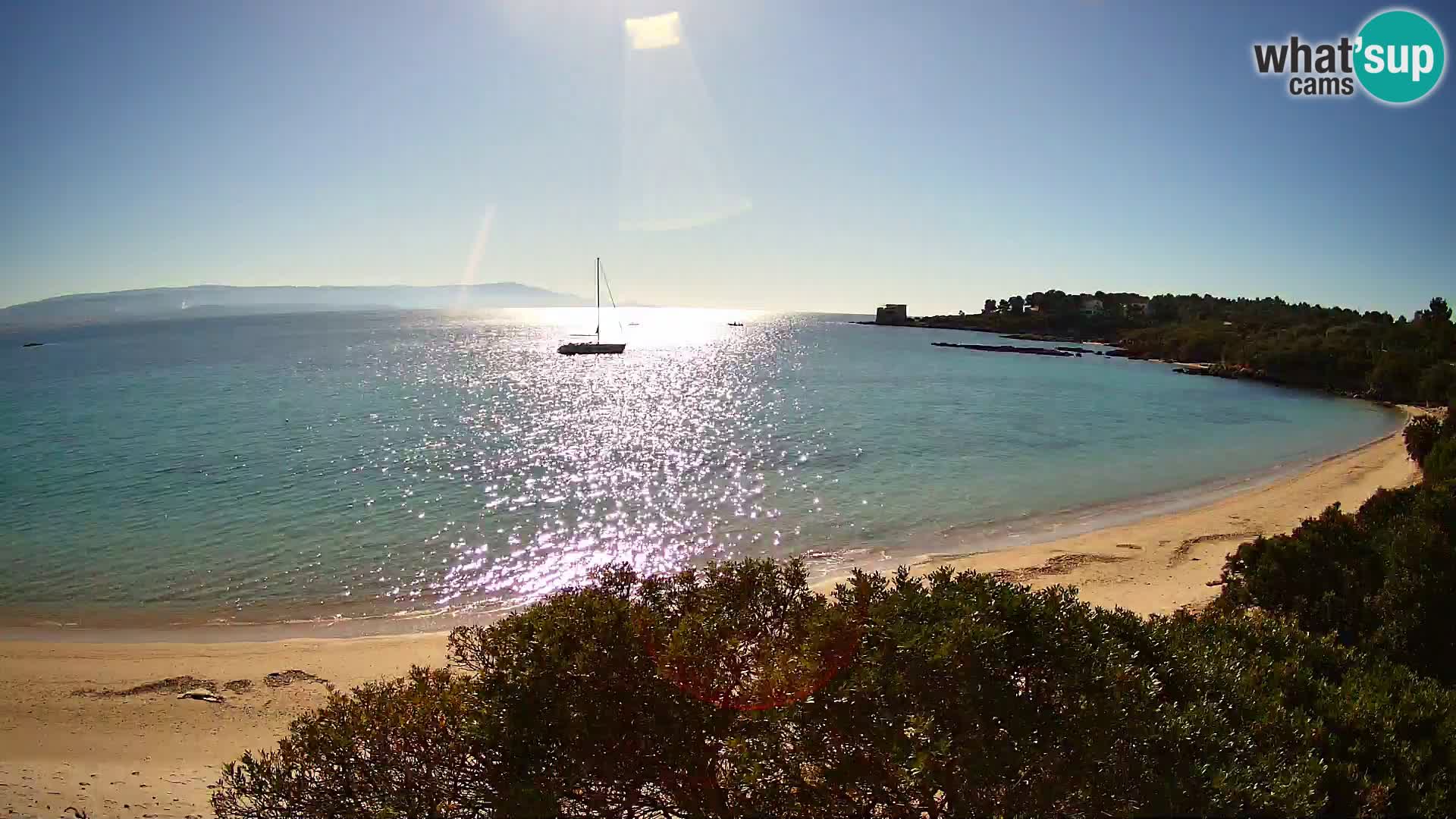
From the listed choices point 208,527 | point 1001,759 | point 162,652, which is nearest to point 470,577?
point 162,652

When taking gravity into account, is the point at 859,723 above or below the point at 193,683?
above

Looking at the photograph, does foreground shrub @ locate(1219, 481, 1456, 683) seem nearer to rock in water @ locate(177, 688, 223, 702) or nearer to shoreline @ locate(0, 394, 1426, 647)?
shoreline @ locate(0, 394, 1426, 647)

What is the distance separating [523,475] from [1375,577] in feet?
87.7

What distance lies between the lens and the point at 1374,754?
5180mm

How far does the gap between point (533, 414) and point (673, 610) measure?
43.7 metres

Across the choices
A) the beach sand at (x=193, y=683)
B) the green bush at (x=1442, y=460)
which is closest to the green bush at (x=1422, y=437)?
the green bush at (x=1442, y=460)

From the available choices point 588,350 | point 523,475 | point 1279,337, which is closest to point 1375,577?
point 523,475

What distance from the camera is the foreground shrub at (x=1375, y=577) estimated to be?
29.1ft

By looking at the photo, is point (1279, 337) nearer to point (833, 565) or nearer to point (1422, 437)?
point (1422, 437)

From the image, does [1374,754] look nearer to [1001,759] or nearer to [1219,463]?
[1001,759]

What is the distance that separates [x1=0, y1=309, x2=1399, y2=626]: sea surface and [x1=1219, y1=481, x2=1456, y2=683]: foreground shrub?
8.97 metres

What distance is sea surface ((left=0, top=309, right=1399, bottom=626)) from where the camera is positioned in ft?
58.8

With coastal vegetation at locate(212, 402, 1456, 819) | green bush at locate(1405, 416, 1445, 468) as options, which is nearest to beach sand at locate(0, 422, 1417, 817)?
coastal vegetation at locate(212, 402, 1456, 819)

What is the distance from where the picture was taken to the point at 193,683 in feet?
39.9
